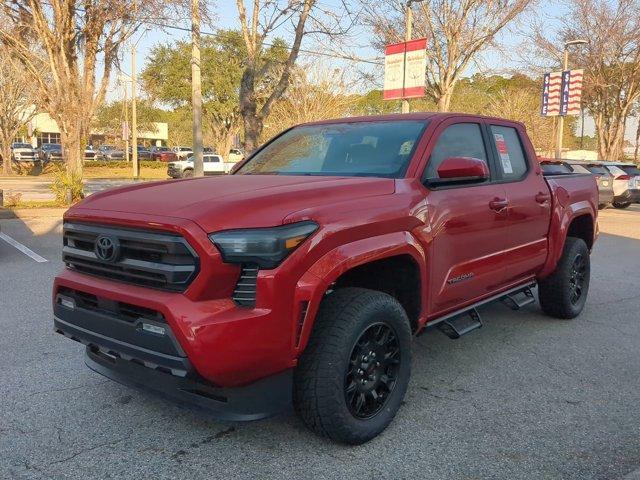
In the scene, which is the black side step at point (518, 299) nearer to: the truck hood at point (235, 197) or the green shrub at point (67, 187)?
the truck hood at point (235, 197)

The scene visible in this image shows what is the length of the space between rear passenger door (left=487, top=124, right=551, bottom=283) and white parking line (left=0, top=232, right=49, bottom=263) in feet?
21.7

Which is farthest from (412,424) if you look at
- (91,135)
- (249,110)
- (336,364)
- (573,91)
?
(91,135)

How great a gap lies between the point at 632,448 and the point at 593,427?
0.89 feet

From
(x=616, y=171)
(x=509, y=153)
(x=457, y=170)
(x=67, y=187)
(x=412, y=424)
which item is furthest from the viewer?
(x=616, y=171)

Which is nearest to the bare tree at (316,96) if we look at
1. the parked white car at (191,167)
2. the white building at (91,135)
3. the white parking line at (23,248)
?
the parked white car at (191,167)

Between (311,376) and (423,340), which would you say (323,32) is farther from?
(311,376)

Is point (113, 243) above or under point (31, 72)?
Result: under

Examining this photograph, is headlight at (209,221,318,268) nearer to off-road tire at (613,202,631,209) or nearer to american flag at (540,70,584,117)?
off-road tire at (613,202,631,209)

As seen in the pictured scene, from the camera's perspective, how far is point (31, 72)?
1520 cm

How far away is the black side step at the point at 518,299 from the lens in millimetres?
4844

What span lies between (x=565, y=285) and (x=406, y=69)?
13.1m

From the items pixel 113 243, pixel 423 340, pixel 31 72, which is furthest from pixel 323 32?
pixel 113 243

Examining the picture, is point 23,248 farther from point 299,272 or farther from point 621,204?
point 621,204

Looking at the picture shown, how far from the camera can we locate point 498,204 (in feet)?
13.9
